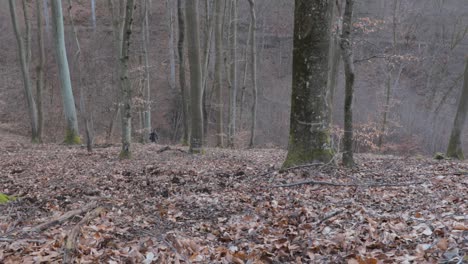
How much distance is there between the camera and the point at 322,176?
6266 millimetres

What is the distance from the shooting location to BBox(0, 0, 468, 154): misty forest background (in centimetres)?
2189

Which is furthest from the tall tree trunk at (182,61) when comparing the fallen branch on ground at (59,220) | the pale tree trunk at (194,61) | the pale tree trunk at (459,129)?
the pale tree trunk at (459,129)

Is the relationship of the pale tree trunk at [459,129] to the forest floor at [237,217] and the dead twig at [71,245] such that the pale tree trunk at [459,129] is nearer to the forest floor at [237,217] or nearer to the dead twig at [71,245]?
the forest floor at [237,217]

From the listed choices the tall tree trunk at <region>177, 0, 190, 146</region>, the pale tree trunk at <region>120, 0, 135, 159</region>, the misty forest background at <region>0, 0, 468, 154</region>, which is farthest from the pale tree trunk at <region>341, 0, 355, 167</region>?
the misty forest background at <region>0, 0, 468, 154</region>

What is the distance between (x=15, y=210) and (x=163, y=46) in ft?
89.3

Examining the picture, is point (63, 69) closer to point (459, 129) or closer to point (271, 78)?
point (459, 129)

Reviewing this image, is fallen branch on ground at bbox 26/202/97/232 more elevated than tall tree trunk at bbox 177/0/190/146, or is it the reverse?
tall tree trunk at bbox 177/0/190/146

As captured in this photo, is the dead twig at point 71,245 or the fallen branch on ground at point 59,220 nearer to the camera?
the dead twig at point 71,245

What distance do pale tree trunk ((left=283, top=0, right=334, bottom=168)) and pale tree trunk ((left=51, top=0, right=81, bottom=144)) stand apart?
401 inches

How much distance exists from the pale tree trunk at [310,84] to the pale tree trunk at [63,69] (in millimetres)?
10196

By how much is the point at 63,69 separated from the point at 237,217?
11602mm

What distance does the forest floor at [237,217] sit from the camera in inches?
125

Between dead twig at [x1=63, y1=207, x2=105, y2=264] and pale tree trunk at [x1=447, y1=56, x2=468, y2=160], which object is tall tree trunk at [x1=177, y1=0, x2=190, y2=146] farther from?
dead twig at [x1=63, y1=207, x2=105, y2=264]

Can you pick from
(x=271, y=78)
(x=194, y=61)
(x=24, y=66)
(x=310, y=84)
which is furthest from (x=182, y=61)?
(x=271, y=78)
